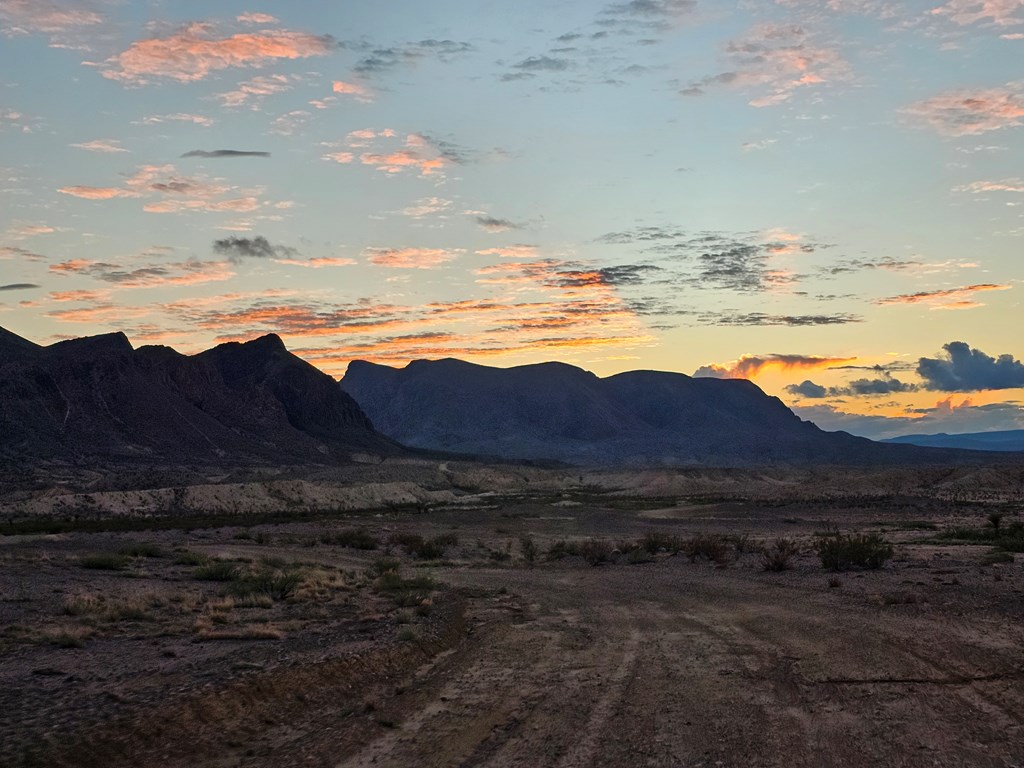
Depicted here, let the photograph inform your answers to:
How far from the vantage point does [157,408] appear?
373 ft

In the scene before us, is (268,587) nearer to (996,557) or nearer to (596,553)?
(596,553)

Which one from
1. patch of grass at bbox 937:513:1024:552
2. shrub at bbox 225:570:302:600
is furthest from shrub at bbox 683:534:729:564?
shrub at bbox 225:570:302:600

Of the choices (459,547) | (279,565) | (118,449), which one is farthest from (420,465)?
(279,565)

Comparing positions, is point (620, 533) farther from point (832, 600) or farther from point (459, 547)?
point (832, 600)

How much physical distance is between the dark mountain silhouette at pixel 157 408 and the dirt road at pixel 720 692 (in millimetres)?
85749

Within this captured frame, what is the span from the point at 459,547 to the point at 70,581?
18169mm

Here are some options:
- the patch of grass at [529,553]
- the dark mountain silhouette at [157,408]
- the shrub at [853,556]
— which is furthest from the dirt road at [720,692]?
the dark mountain silhouette at [157,408]

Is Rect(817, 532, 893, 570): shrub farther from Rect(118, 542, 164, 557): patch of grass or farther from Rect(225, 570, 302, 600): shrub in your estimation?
Rect(118, 542, 164, 557): patch of grass

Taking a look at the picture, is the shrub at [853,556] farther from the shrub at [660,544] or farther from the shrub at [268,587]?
the shrub at [268,587]

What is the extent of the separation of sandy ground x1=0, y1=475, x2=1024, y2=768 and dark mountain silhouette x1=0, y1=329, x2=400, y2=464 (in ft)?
269

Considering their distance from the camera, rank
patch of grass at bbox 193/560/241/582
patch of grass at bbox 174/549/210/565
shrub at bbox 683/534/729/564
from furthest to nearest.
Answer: shrub at bbox 683/534/729/564 < patch of grass at bbox 174/549/210/565 < patch of grass at bbox 193/560/241/582

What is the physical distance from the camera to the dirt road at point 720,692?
8.55 metres

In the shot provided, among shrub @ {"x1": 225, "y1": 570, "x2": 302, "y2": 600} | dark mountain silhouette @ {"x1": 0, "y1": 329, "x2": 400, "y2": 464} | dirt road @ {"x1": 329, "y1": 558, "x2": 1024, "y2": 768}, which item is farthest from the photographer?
dark mountain silhouette @ {"x1": 0, "y1": 329, "x2": 400, "y2": 464}

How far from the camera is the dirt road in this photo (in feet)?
28.0
